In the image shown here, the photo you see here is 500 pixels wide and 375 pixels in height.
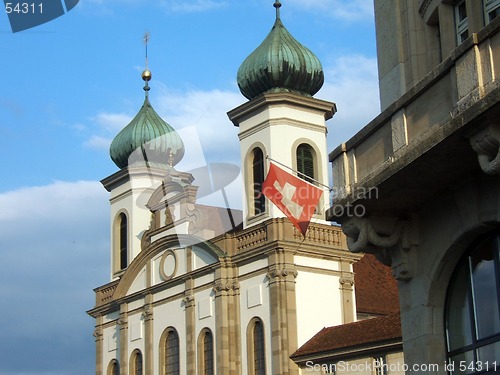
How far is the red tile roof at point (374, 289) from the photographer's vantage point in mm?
41500

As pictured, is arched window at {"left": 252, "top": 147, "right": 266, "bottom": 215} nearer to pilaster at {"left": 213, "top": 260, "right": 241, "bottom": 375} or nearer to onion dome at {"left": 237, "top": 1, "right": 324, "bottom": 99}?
pilaster at {"left": 213, "top": 260, "right": 241, "bottom": 375}

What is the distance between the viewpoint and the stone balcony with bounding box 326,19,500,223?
969cm

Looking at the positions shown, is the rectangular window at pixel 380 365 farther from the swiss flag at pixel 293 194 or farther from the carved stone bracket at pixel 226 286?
the carved stone bracket at pixel 226 286

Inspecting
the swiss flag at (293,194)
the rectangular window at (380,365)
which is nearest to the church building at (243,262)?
the rectangular window at (380,365)

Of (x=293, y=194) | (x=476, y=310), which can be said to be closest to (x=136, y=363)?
(x=293, y=194)

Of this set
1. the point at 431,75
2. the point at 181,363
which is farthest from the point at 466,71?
the point at 181,363

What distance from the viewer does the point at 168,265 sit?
44188mm

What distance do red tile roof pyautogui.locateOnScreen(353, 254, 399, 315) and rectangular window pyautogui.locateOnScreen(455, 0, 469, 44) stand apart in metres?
28.8

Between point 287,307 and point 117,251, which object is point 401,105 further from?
point 117,251

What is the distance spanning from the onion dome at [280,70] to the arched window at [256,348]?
9665 mm

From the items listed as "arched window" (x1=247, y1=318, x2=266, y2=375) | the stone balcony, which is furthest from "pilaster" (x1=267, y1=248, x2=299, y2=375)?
the stone balcony

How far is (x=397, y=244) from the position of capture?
40.4ft

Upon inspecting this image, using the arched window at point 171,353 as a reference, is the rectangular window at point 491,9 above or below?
below

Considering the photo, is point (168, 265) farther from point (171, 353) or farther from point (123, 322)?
point (123, 322)
